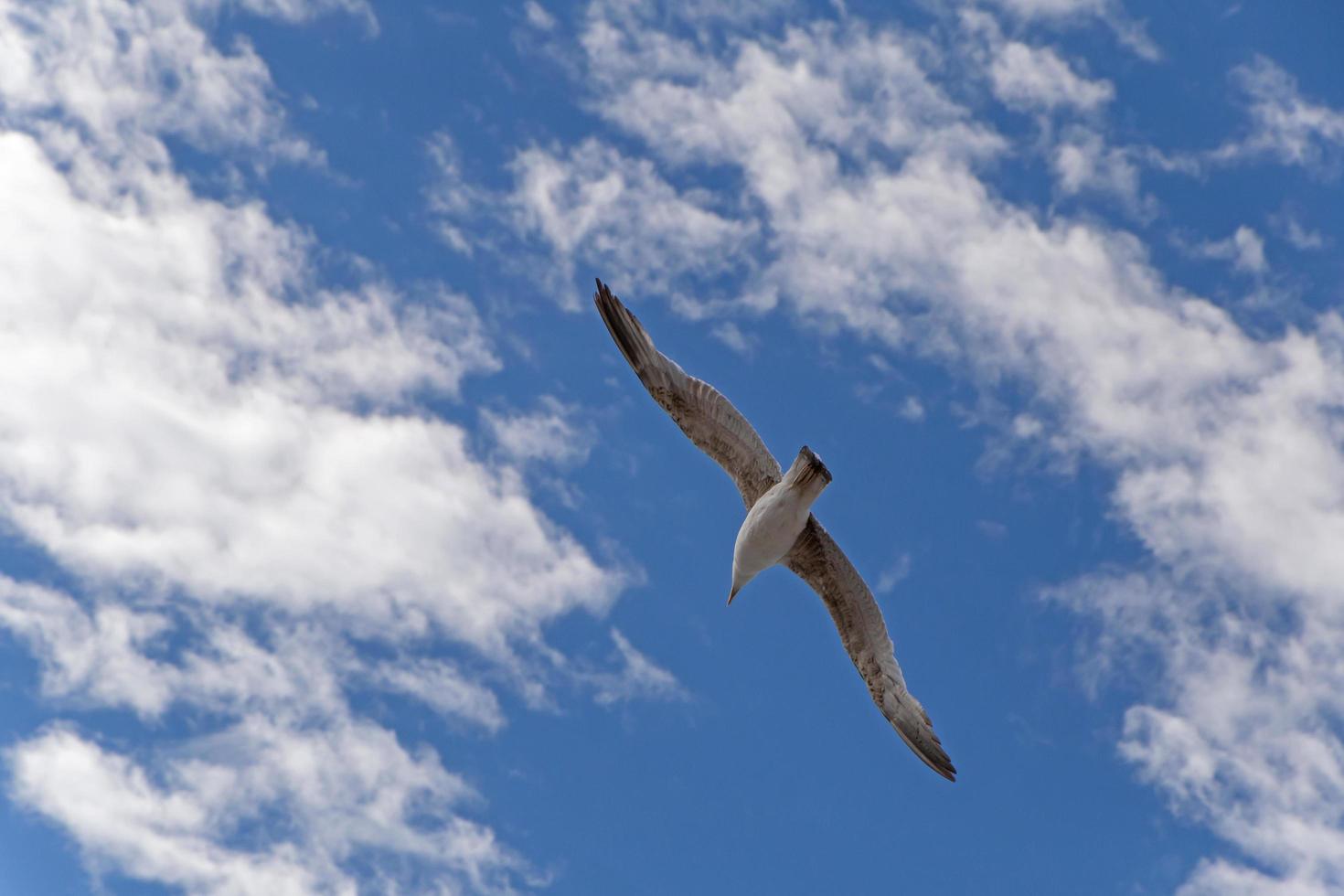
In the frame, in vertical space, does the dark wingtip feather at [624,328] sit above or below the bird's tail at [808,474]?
above

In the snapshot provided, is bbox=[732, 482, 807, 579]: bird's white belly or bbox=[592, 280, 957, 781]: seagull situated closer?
bbox=[732, 482, 807, 579]: bird's white belly

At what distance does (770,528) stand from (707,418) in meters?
2.88

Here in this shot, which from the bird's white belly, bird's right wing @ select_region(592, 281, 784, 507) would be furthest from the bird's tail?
bird's right wing @ select_region(592, 281, 784, 507)

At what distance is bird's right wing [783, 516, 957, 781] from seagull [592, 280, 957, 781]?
0.07ft

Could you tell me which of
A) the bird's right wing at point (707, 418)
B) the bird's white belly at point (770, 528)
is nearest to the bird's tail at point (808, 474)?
the bird's white belly at point (770, 528)

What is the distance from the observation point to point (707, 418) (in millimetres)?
29203

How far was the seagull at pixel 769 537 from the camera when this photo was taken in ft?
95.2

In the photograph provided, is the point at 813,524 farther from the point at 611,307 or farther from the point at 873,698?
the point at 611,307

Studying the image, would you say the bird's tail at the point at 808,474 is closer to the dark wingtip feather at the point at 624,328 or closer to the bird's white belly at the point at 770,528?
the bird's white belly at the point at 770,528

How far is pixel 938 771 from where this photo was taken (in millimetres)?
28688

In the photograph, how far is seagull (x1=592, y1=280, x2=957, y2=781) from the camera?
29031 millimetres

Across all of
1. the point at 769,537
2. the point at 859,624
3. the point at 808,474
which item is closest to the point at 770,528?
the point at 769,537

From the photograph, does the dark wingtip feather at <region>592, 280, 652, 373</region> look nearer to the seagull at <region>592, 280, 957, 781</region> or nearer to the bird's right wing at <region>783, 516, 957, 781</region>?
the seagull at <region>592, 280, 957, 781</region>

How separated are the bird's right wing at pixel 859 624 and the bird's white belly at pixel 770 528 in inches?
24.8
